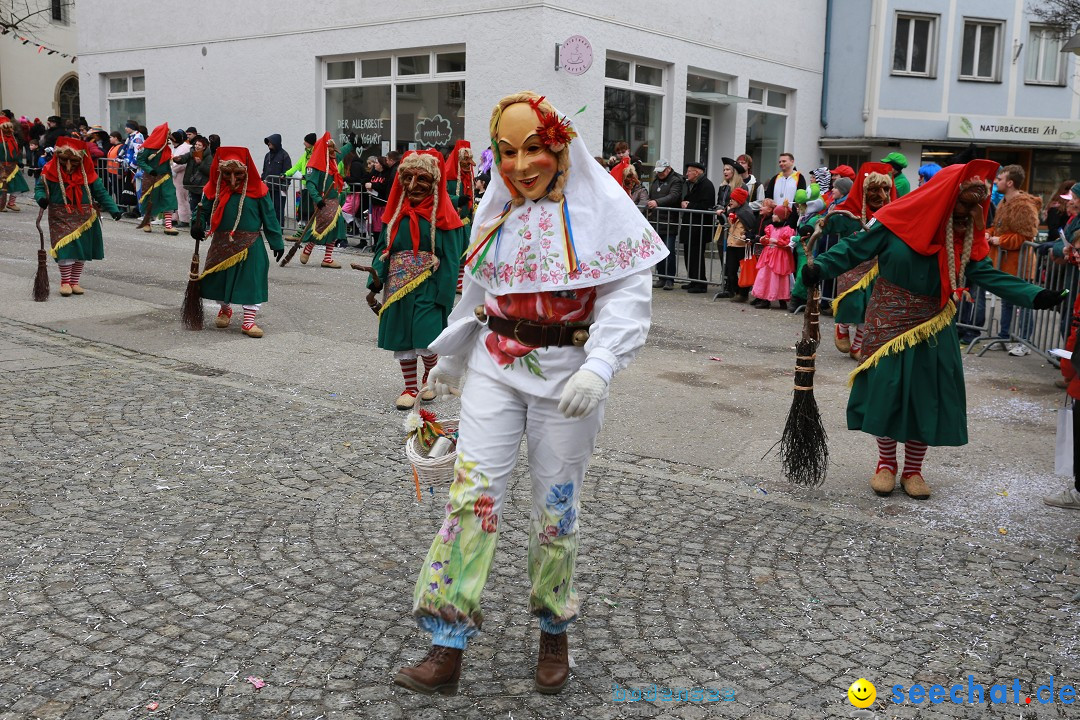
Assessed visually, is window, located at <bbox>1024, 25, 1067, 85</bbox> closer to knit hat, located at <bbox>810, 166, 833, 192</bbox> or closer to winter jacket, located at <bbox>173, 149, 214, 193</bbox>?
knit hat, located at <bbox>810, 166, 833, 192</bbox>

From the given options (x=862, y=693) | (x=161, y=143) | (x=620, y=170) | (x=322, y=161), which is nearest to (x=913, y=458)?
(x=862, y=693)

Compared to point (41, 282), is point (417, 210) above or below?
above

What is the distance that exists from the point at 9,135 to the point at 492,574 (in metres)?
20.9

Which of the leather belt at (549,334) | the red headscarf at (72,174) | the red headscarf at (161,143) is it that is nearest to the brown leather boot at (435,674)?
the leather belt at (549,334)

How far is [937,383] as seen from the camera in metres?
5.87

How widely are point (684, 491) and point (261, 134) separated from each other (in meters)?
17.7

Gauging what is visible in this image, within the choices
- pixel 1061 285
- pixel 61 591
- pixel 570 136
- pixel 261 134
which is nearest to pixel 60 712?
pixel 61 591

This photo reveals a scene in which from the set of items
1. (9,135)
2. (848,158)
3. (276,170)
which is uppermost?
(848,158)

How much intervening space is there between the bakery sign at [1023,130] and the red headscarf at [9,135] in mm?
21558

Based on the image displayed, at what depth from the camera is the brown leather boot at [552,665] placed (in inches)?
142

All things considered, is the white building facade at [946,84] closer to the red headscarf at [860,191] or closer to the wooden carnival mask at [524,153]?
the red headscarf at [860,191]

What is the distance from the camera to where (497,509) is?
3.52 metres

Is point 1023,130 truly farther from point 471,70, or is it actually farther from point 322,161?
point 322,161

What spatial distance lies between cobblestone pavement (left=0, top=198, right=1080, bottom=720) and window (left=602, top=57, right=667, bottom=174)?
35.0ft
